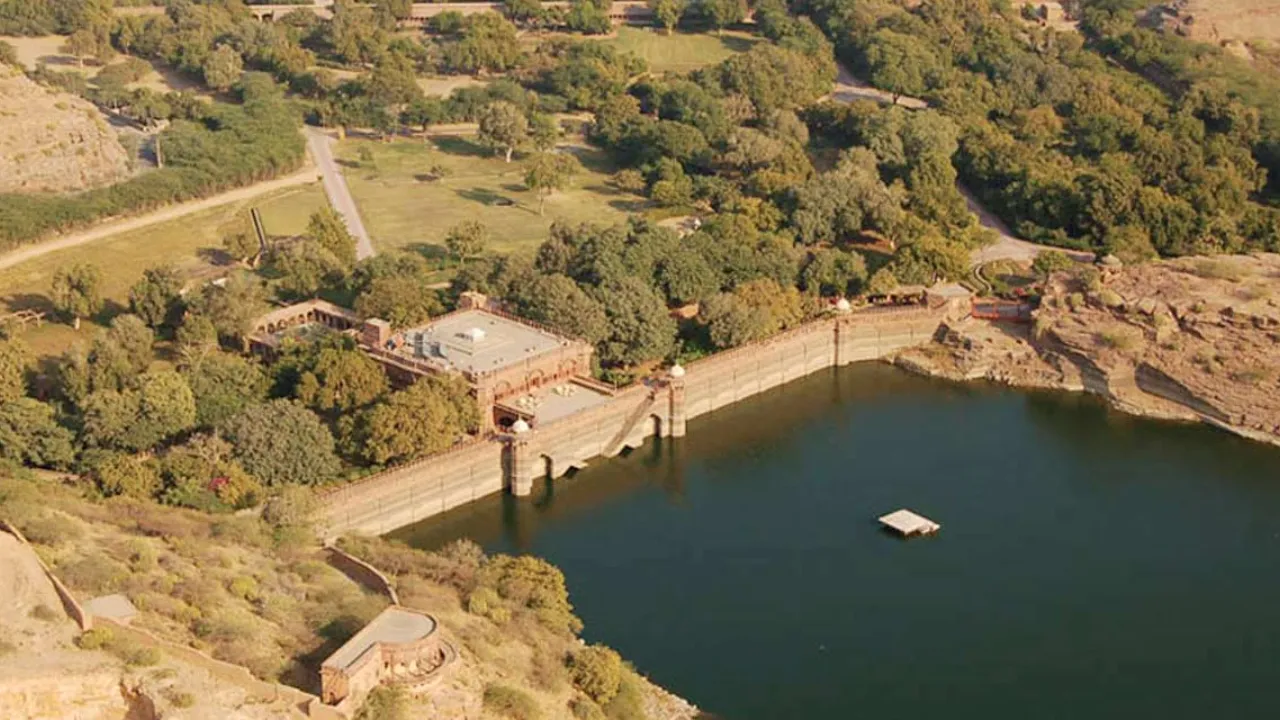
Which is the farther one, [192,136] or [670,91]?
[670,91]

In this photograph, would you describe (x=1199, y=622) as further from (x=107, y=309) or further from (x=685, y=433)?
(x=107, y=309)

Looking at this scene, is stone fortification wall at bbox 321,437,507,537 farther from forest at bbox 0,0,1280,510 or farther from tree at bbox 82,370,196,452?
tree at bbox 82,370,196,452

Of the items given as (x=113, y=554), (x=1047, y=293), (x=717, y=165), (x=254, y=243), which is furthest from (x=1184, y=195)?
(x=113, y=554)

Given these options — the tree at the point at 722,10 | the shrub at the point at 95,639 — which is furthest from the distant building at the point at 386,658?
the tree at the point at 722,10

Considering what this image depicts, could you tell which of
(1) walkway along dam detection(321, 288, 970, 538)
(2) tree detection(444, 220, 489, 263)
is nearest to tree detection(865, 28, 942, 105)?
(1) walkway along dam detection(321, 288, 970, 538)

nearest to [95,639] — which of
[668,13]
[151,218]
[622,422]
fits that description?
[622,422]
